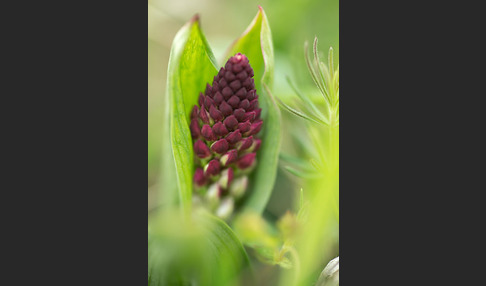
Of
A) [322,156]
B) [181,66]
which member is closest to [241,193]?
[322,156]

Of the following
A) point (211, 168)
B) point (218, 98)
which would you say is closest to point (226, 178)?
point (211, 168)

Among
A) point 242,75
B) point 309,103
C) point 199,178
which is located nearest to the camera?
point 242,75

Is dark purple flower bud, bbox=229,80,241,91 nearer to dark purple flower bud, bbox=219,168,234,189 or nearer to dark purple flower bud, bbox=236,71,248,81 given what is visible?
dark purple flower bud, bbox=236,71,248,81

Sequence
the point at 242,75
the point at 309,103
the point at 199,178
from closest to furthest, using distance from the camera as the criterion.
A: the point at 242,75 → the point at 199,178 → the point at 309,103

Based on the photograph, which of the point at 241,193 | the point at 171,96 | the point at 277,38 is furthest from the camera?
the point at 277,38

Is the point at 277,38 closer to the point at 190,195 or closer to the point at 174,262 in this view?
the point at 190,195

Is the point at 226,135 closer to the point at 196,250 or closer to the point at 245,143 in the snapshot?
the point at 245,143
